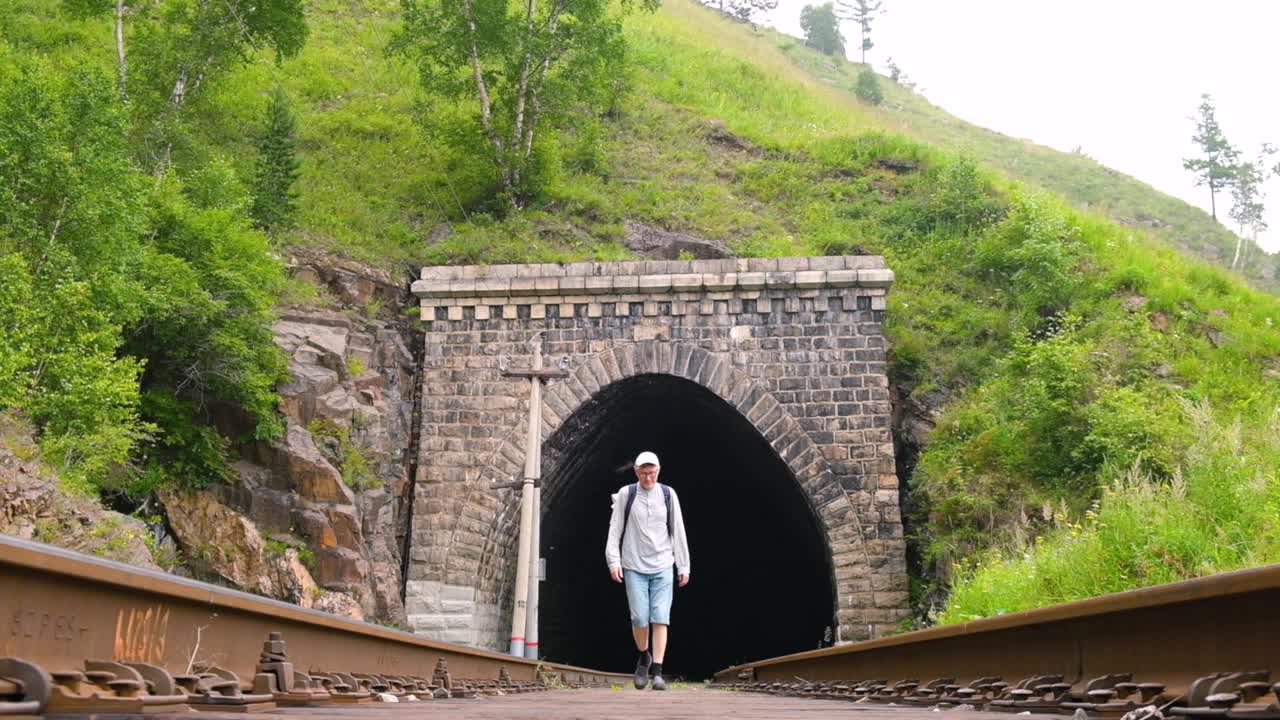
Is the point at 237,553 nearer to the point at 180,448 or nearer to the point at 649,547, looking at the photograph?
the point at 180,448

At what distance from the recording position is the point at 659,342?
16.0 m

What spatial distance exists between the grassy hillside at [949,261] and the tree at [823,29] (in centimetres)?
5066

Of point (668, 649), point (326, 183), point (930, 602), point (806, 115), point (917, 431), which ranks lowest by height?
point (668, 649)

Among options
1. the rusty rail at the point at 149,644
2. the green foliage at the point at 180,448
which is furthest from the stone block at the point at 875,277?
the rusty rail at the point at 149,644

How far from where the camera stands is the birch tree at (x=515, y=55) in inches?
795

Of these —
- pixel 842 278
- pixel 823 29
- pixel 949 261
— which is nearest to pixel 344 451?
pixel 842 278

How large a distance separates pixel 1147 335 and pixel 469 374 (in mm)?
9792

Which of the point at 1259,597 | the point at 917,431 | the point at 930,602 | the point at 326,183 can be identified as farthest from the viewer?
the point at 326,183

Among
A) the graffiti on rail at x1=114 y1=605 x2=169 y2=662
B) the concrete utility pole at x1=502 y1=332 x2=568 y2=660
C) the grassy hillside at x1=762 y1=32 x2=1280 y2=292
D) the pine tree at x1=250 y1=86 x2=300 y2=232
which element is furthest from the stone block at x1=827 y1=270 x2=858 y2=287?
the grassy hillside at x1=762 y1=32 x2=1280 y2=292

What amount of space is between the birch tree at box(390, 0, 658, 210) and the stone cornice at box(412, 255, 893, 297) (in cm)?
412

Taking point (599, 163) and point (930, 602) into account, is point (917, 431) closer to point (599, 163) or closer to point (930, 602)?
point (930, 602)

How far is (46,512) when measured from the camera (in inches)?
364

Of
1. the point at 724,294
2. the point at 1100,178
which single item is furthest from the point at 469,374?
the point at 1100,178

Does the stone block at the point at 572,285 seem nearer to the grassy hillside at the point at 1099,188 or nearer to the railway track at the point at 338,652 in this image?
the railway track at the point at 338,652
